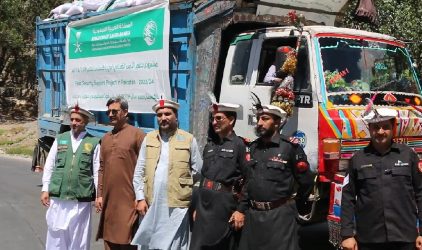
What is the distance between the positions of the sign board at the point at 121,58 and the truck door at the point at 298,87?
4.96 feet

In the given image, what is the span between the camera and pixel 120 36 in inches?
324

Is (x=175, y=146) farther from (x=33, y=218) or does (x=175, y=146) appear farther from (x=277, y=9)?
(x=33, y=218)

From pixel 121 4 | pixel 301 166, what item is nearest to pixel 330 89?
pixel 301 166

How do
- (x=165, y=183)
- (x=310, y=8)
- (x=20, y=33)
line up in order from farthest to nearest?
(x=20, y=33) → (x=310, y=8) → (x=165, y=183)

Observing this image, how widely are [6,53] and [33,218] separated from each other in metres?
19.2

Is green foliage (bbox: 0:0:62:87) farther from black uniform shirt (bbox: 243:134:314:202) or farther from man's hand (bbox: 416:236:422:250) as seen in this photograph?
man's hand (bbox: 416:236:422:250)

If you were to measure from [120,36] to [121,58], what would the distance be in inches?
12.2

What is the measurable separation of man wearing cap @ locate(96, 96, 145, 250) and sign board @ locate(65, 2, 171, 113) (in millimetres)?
1984

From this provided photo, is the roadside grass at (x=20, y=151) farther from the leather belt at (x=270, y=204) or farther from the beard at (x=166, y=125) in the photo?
the leather belt at (x=270, y=204)

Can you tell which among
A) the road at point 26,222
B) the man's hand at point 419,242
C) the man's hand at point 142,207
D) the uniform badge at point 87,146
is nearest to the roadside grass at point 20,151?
the road at point 26,222

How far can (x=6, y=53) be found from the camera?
85.3 ft

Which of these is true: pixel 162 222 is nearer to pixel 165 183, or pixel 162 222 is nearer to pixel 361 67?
pixel 165 183

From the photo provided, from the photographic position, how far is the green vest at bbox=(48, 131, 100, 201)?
5.55 metres

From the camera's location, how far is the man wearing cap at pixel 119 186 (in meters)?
5.46
